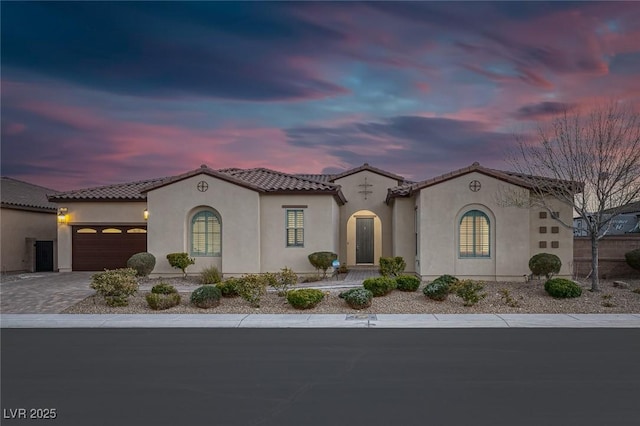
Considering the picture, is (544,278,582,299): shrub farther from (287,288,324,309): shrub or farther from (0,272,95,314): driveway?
(0,272,95,314): driveway

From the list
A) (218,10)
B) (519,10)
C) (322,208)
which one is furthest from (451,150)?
(218,10)

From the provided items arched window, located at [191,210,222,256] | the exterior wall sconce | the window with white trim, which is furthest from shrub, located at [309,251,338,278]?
the exterior wall sconce

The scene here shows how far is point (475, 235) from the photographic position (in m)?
20.3

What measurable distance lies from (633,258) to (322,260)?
12757 mm

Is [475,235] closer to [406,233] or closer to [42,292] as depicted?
[406,233]

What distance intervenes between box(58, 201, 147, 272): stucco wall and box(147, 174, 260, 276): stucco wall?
150 inches

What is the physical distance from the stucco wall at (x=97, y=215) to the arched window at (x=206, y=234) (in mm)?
4623

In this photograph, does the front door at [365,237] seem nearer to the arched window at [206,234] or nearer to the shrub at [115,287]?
the arched window at [206,234]

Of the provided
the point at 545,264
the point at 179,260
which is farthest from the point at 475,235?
the point at 179,260

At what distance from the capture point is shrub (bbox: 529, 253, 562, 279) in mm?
18578

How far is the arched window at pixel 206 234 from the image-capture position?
2222cm
